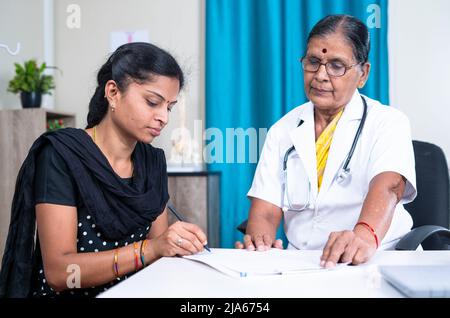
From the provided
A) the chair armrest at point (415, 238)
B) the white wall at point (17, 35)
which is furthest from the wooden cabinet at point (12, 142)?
the chair armrest at point (415, 238)

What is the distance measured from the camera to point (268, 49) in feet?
8.95

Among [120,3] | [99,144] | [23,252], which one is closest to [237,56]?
[120,3]

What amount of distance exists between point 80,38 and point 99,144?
207cm

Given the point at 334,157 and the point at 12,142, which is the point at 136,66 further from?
the point at 12,142

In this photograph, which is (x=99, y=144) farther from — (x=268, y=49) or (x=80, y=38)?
(x=80, y=38)

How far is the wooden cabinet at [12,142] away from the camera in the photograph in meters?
2.41

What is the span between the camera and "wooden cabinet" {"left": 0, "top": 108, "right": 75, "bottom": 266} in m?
2.41

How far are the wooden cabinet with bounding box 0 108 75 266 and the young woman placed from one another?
125 centimetres

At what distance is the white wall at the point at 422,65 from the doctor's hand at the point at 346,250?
197 centimetres

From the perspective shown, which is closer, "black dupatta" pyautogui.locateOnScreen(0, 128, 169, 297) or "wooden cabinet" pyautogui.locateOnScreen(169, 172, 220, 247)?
"black dupatta" pyautogui.locateOnScreen(0, 128, 169, 297)

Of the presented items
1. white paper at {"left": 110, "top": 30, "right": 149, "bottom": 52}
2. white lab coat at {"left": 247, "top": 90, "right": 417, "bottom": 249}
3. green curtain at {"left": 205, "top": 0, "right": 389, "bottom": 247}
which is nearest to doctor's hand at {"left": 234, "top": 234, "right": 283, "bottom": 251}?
white lab coat at {"left": 247, "top": 90, "right": 417, "bottom": 249}

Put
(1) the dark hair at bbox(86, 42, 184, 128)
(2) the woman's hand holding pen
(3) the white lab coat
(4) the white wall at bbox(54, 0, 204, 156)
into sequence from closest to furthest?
(2) the woman's hand holding pen → (1) the dark hair at bbox(86, 42, 184, 128) → (3) the white lab coat → (4) the white wall at bbox(54, 0, 204, 156)

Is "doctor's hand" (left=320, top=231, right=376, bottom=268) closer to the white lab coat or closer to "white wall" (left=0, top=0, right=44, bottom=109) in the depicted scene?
the white lab coat

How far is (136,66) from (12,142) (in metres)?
1.50
